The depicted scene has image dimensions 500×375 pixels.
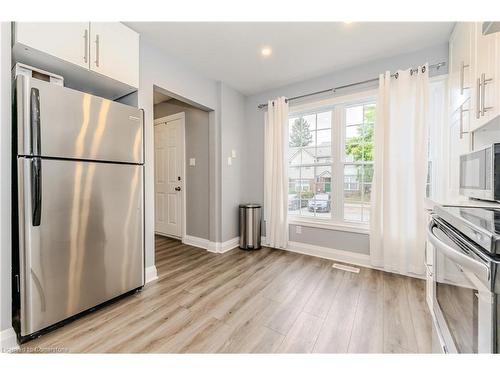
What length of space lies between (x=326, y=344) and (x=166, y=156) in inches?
145

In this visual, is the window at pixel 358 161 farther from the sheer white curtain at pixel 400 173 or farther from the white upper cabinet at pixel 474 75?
the white upper cabinet at pixel 474 75

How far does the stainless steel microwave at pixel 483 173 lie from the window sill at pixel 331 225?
1298 millimetres

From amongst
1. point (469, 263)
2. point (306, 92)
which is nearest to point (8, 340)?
point (469, 263)

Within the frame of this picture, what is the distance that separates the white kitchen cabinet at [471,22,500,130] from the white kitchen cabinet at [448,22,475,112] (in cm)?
13

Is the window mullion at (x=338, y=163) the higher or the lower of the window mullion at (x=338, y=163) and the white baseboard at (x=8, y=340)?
the higher

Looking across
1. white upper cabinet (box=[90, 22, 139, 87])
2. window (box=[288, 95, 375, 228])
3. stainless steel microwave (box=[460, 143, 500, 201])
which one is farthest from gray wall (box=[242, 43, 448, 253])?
white upper cabinet (box=[90, 22, 139, 87])

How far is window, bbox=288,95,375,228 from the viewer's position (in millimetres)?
2762

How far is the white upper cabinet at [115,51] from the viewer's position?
5.58ft

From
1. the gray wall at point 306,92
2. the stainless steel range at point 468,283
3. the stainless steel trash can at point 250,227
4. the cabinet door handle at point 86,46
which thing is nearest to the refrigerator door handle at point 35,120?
the cabinet door handle at point 86,46
